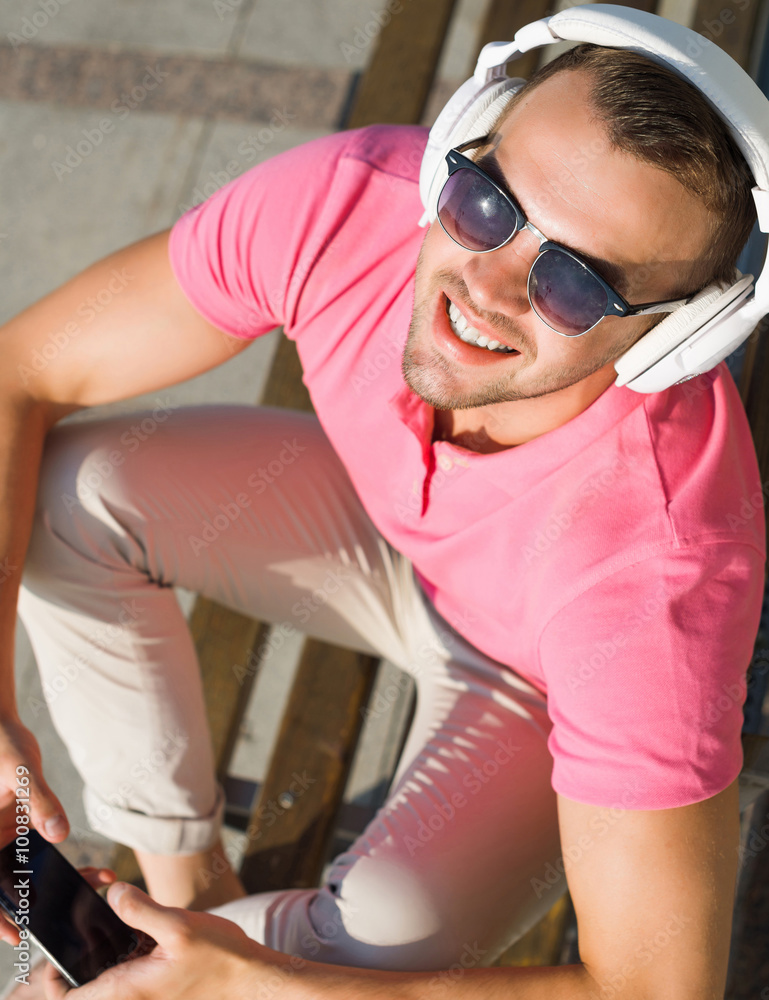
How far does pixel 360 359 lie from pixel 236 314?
0.24 meters

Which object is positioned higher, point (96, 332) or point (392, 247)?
point (392, 247)

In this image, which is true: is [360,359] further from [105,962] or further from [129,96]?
[129,96]

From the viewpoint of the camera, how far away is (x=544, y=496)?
1.41 metres

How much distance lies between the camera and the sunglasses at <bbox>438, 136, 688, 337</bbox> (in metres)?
1.28

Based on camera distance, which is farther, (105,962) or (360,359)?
(360,359)

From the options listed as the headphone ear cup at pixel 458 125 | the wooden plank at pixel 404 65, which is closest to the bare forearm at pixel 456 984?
the headphone ear cup at pixel 458 125

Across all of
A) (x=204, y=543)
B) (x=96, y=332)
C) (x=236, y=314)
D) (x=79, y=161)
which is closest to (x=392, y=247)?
(x=236, y=314)

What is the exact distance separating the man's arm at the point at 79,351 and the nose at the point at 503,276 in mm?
513

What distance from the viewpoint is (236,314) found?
163 cm

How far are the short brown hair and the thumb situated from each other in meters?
1.21

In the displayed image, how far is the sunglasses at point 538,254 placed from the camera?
1283 millimetres

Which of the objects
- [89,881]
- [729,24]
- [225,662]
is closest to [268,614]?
[225,662]
